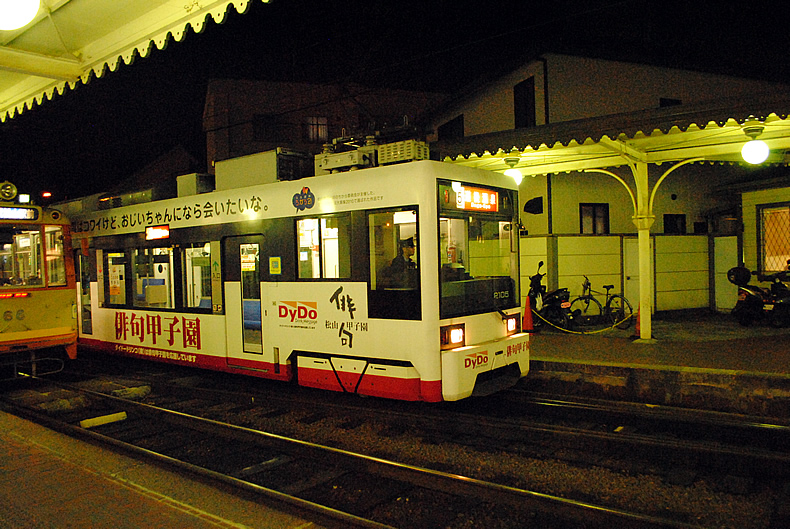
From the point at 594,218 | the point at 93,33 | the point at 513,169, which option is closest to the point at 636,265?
the point at 594,218

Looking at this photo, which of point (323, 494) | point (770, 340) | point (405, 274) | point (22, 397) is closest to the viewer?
point (323, 494)

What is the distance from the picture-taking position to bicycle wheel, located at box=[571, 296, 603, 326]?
1397 centimetres

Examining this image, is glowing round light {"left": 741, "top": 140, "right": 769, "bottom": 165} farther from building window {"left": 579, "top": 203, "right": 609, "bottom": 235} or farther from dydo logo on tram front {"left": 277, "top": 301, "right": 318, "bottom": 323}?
dydo logo on tram front {"left": 277, "top": 301, "right": 318, "bottom": 323}

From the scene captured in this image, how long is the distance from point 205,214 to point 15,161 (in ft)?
68.3

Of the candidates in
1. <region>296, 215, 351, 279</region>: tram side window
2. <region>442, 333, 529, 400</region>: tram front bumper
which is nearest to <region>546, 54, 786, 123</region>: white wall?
<region>442, 333, 529, 400</region>: tram front bumper

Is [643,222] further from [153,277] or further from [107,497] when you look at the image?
[107,497]

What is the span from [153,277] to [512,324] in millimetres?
6402

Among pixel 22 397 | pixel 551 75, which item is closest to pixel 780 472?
pixel 22 397

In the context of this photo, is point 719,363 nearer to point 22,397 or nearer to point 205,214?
point 205,214

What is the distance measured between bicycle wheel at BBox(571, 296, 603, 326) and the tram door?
27.5 ft

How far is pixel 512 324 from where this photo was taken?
312 inches

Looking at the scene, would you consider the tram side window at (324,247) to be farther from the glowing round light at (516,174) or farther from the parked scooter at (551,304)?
the parked scooter at (551,304)

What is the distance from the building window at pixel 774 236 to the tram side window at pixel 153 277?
14.0 meters

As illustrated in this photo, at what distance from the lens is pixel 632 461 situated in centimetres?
592
